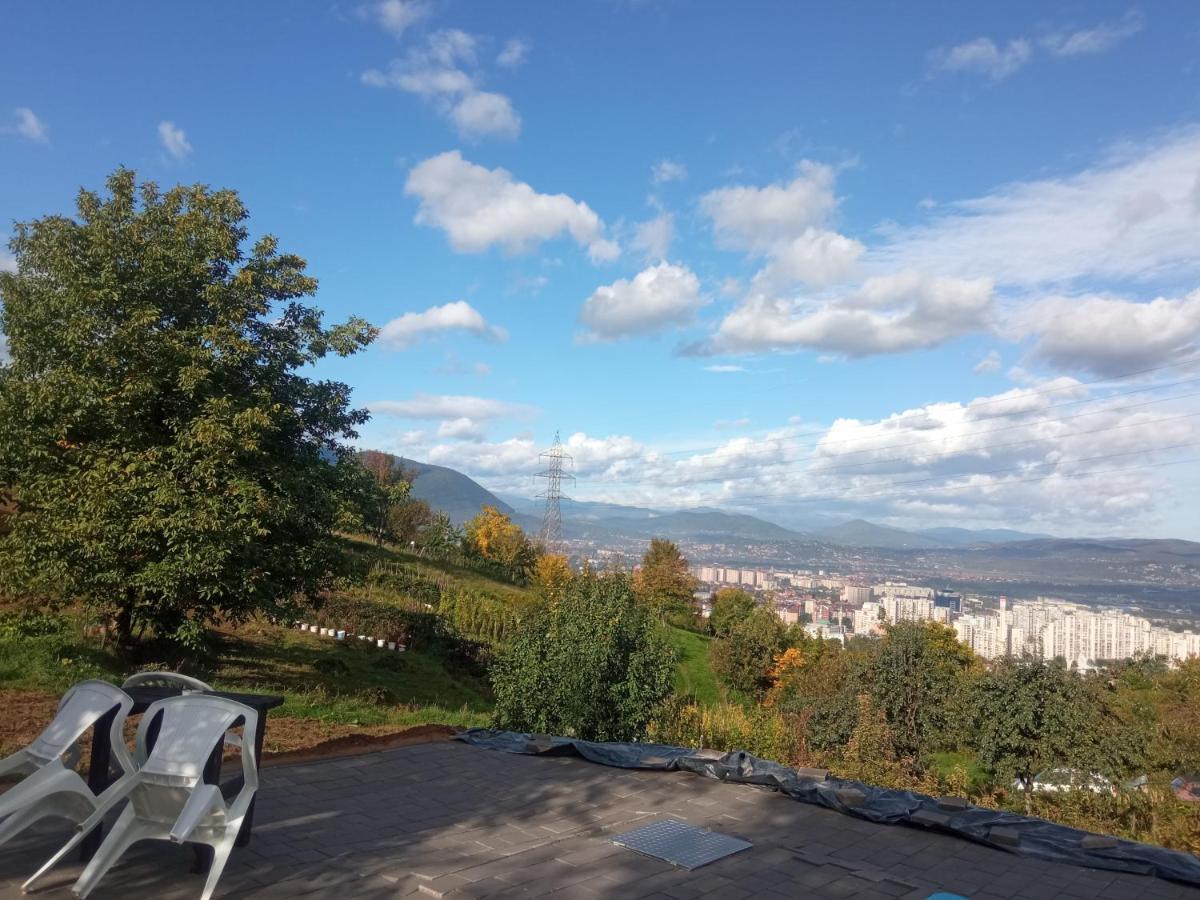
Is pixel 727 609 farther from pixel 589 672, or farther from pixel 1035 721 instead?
pixel 589 672

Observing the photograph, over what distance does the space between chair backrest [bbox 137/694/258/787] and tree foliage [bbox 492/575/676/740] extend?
231 inches

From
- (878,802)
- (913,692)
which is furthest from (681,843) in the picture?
(913,692)

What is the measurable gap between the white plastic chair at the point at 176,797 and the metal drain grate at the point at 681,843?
8.08 ft

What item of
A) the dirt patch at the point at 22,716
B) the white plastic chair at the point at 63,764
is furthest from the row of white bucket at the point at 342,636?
the white plastic chair at the point at 63,764

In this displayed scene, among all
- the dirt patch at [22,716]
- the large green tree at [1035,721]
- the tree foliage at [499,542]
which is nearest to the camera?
the dirt patch at [22,716]

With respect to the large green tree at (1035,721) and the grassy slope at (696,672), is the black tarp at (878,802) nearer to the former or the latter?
the large green tree at (1035,721)

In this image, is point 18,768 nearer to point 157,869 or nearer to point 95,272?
point 157,869

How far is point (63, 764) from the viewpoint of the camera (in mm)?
3898

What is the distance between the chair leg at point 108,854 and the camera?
3.51m

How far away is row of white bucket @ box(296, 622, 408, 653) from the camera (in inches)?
730

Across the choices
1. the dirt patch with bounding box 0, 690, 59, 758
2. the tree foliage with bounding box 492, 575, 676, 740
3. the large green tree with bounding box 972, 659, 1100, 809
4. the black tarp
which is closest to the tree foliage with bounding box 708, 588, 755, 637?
the large green tree with bounding box 972, 659, 1100, 809

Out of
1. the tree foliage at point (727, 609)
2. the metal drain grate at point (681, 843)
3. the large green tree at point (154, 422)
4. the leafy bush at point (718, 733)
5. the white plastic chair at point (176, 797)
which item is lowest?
the tree foliage at point (727, 609)

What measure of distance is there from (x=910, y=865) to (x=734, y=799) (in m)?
1.55

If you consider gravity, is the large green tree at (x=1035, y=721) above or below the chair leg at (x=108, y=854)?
below
